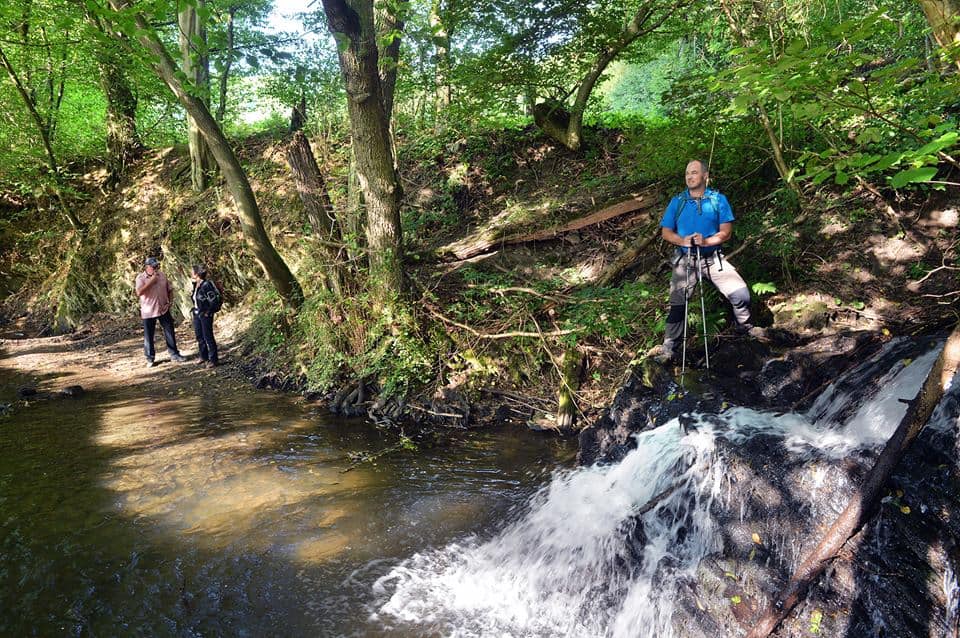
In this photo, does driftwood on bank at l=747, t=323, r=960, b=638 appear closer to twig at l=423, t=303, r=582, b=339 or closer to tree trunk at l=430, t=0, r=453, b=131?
twig at l=423, t=303, r=582, b=339

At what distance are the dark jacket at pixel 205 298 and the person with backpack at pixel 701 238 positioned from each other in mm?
7370

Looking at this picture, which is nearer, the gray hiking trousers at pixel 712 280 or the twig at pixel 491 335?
the gray hiking trousers at pixel 712 280

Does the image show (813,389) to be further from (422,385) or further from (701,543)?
(422,385)

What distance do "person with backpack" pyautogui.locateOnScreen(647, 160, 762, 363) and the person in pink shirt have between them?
8.35 m

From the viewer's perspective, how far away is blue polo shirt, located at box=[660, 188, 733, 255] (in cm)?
493

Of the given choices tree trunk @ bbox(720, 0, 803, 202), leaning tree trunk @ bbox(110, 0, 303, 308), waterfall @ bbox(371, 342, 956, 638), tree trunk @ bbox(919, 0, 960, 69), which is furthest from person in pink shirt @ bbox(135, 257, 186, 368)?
tree trunk @ bbox(919, 0, 960, 69)

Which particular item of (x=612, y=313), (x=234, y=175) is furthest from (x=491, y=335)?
(x=234, y=175)

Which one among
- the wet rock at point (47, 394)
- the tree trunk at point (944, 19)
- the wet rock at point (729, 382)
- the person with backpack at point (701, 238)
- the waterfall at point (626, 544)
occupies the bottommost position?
the waterfall at point (626, 544)

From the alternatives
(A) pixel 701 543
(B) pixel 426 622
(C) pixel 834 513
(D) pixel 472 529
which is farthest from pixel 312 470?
(C) pixel 834 513

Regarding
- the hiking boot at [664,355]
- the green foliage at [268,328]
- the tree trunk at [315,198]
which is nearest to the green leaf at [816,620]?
the hiking boot at [664,355]

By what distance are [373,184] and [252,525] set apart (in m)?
4.46

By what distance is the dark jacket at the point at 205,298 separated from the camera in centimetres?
877

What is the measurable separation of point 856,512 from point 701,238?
2670 millimetres

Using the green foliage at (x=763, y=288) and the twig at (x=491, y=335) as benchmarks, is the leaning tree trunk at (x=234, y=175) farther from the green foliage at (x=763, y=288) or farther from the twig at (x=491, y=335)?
the green foliage at (x=763, y=288)
